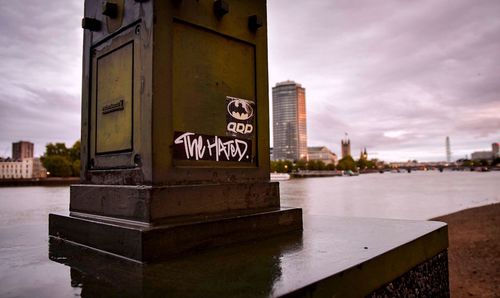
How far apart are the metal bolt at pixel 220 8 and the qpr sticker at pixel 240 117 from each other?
2.24 ft

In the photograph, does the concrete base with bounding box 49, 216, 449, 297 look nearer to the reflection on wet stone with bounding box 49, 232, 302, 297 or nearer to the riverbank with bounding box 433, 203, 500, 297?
the reflection on wet stone with bounding box 49, 232, 302, 297

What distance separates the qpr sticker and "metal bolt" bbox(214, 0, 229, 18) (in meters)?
0.68

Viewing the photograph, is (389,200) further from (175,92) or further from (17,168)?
(17,168)

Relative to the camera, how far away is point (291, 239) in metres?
2.62

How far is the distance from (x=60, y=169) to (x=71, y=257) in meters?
86.3

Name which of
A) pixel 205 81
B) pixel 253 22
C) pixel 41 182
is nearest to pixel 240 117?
pixel 205 81

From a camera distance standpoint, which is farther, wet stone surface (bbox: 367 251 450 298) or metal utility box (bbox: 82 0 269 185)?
metal utility box (bbox: 82 0 269 185)

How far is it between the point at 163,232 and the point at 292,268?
31.4 inches

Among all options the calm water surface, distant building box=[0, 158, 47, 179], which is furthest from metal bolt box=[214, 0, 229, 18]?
distant building box=[0, 158, 47, 179]

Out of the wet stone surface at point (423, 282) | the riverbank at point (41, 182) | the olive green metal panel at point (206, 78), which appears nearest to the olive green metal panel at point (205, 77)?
the olive green metal panel at point (206, 78)

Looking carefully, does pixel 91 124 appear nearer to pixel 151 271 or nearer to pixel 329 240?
pixel 151 271

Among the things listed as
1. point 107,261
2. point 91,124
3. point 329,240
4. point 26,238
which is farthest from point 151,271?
point 26,238

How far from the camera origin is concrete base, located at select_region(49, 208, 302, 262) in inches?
77.6

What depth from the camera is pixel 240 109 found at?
2.87 m
